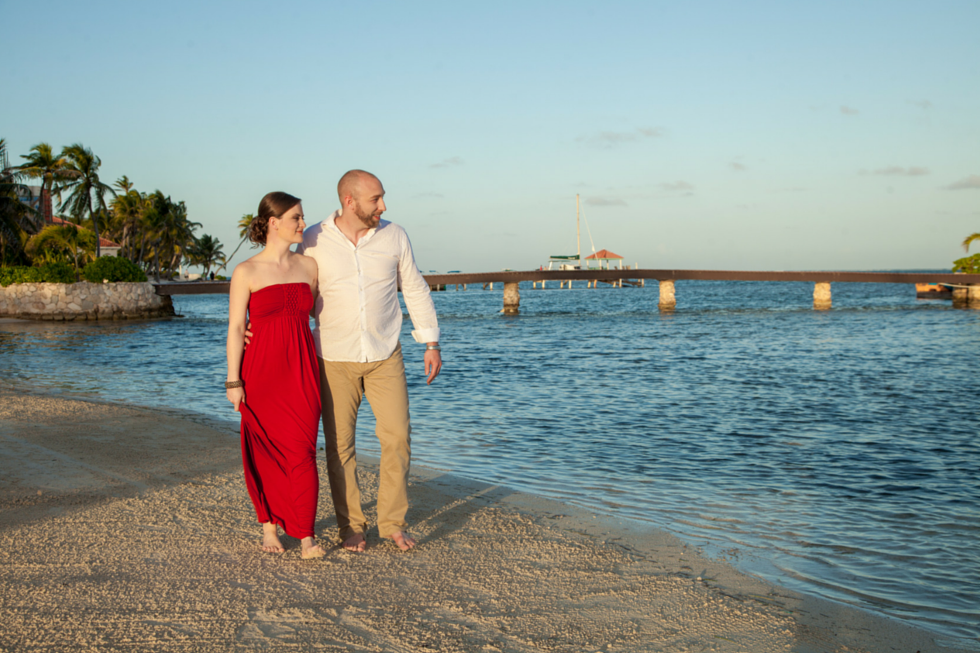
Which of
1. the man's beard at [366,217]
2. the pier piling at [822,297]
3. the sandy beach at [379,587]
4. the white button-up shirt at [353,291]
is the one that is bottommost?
the sandy beach at [379,587]

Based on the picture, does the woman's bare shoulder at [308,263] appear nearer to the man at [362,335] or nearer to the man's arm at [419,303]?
the man at [362,335]

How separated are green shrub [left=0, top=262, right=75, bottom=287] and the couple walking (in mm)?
48045

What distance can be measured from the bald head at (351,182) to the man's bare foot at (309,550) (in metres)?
1.74

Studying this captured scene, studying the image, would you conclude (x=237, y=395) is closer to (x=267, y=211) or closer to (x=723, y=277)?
(x=267, y=211)

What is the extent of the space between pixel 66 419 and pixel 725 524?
23.0 feet

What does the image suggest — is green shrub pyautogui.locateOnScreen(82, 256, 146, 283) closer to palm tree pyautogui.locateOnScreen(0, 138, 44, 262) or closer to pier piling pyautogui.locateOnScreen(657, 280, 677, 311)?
palm tree pyautogui.locateOnScreen(0, 138, 44, 262)

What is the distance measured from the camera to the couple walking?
363 centimetres

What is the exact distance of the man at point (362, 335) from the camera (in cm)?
377

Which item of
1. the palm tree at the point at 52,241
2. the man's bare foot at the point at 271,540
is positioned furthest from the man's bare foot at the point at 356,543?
the palm tree at the point at 52,241

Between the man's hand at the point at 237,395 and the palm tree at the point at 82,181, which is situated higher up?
the palm tree at the point at 82,181

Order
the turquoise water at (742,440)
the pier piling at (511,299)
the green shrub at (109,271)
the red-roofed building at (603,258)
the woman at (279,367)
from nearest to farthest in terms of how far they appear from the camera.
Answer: the woman at (279,367) → the turquoise water at (742,440) → the green shrub at (109,271) → the pier piling at (511,299) → the red-roofed building at (603,258)

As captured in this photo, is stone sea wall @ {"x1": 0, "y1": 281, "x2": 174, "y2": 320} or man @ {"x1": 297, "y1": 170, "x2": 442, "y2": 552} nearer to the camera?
man @ {"x1": 297, "y1": 170, "x2": 442, "y2": 552}

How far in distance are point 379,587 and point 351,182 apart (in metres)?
1.97

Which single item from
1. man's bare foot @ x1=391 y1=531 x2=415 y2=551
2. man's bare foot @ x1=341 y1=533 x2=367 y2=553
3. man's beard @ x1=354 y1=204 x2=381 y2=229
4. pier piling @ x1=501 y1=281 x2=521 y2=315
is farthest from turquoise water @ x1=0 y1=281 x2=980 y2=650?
pier piling @ x1=501 y1=281 x2=521 y2=315
